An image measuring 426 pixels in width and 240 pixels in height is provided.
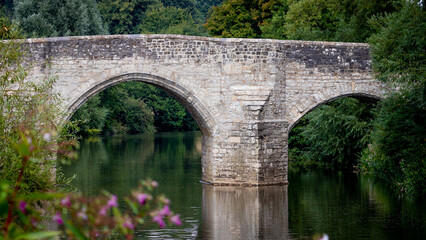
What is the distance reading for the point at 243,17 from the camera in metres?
23.7

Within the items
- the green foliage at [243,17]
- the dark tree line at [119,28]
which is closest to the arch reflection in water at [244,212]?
the dark tree line at [119,28]

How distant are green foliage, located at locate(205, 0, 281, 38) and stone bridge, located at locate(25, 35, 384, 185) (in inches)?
370

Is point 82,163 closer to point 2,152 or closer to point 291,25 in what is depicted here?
point 291,25

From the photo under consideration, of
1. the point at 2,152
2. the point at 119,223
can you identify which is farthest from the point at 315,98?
the point at 119,223

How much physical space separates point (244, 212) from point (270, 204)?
0.83 metres

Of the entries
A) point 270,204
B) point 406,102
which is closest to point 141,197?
point 270,204

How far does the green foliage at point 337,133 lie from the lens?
16.1 metres

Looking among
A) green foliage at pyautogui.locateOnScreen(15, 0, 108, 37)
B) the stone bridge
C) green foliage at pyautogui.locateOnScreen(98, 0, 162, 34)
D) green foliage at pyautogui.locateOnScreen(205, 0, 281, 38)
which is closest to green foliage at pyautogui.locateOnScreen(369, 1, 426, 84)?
the stone bridge

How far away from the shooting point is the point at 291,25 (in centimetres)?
1953

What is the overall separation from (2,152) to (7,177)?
1.07 ft

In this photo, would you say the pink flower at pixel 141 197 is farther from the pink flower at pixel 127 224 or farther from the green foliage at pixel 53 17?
the green foliage at pixel 53 17

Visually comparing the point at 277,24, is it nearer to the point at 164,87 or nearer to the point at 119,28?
the point at 164,87

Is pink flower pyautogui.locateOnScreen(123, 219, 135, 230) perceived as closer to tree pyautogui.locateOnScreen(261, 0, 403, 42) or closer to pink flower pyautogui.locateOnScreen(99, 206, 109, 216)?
pink flower pyautogui.locateOnScreen(99, 206, 109, 216)

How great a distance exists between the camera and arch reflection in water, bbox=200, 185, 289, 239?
30.5 feet
